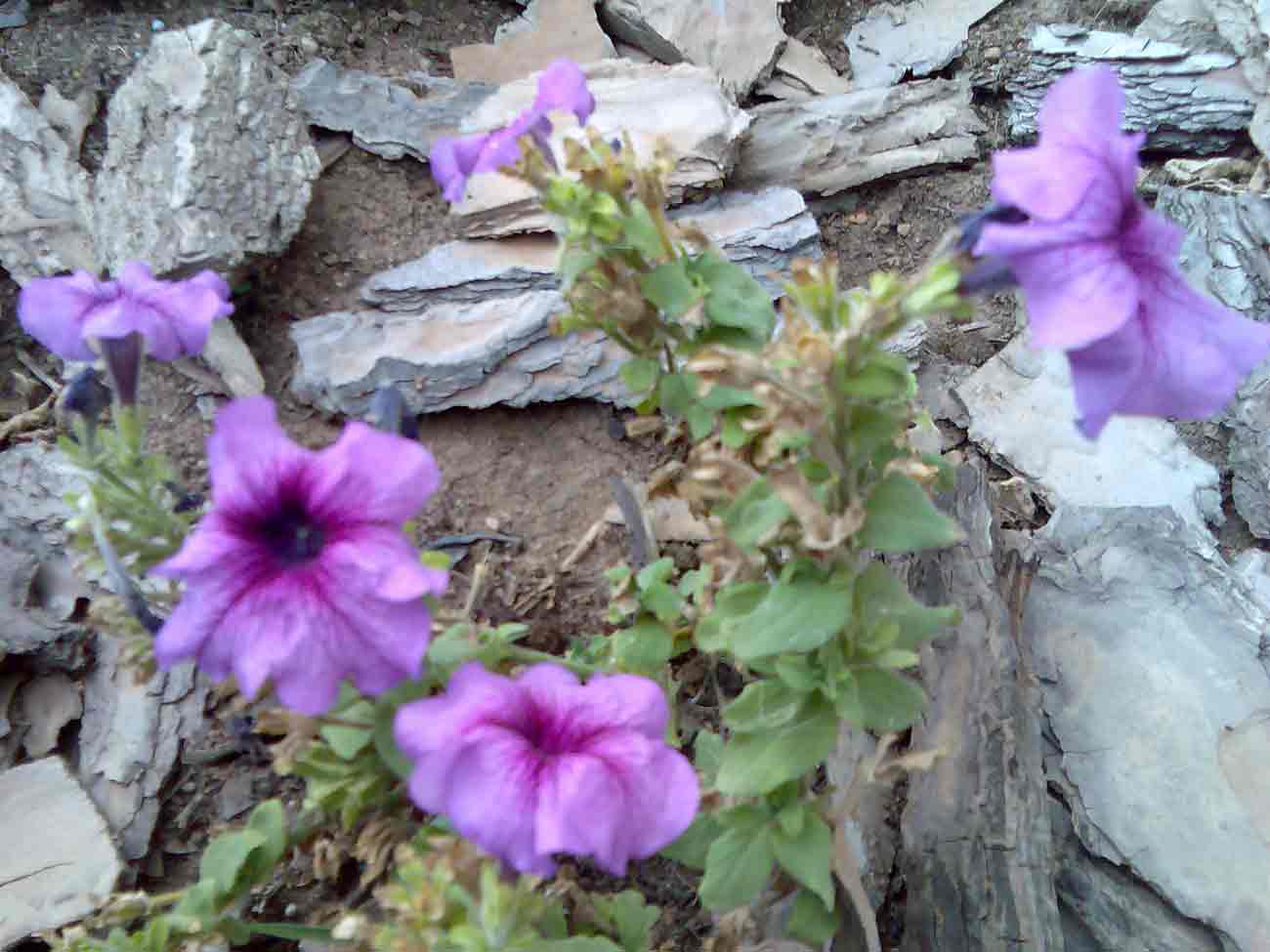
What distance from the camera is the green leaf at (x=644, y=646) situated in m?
1.78

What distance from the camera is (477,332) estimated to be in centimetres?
263

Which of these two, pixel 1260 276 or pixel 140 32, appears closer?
pixel 1260 276

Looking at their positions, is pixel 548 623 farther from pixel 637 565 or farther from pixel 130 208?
pixel 130 208

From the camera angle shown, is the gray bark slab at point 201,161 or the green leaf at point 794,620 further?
the gray bark slab at point 201,161

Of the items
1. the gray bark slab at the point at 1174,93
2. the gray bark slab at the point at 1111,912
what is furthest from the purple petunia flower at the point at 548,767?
the gray bark slab at the point at 1174,93

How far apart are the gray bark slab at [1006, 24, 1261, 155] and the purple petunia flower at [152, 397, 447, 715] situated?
9.57 feet

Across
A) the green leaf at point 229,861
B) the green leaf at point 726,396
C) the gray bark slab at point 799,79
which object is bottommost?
the green leaf at point 229,861

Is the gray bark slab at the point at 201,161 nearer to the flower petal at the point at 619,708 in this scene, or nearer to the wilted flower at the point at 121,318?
the wilted flower at the point at 121,318

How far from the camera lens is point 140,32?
3297mm

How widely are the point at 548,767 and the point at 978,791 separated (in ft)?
3.14

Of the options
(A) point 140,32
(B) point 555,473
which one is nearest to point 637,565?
(B) point 555,473

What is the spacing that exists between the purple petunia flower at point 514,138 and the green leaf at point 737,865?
103 centimetres

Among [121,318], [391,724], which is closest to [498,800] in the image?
[391,724]

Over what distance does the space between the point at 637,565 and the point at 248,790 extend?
A: 37.8 inches
